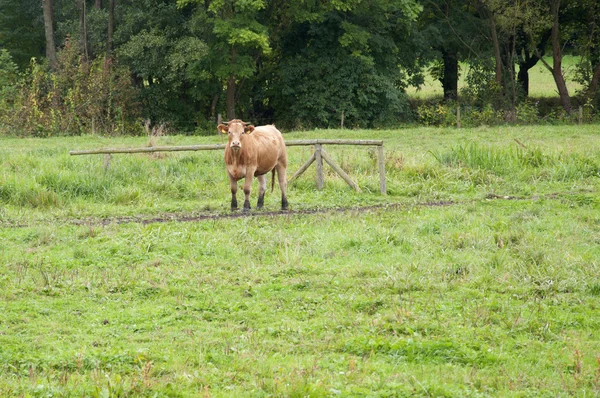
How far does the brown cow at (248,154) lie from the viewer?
1595cm

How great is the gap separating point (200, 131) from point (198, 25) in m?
5.79

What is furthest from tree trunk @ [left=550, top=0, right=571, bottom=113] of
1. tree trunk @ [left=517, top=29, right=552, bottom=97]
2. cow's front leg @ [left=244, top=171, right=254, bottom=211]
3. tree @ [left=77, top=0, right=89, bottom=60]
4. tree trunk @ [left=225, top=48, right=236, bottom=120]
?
cow's front leg @ [left=244, top=171, right=254, bottom=211]

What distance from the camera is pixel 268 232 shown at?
1397 cm

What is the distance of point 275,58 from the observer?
145 ft

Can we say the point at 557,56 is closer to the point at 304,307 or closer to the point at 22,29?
the point at 22,29

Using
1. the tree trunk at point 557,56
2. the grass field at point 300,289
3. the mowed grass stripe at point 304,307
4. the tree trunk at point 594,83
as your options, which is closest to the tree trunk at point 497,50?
the tree trunk at point 557,56

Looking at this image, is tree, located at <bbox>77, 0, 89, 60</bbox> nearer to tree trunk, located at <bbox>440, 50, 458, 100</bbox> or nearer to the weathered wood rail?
tree trunk, located at <bbox>440, 50, 458, 100</bbox>

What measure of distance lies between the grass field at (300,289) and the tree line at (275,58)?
18705 mm

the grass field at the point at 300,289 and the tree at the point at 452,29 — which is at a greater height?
the tree at the point at 452,29

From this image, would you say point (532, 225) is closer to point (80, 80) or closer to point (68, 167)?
point (68, 167)

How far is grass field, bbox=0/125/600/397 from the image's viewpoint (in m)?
7.66

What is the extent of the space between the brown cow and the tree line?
1836 cm

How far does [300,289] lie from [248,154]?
235 inches

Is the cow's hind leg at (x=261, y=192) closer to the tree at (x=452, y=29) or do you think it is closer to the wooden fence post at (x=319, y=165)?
the wooden fence post at (x=319, y=165)
